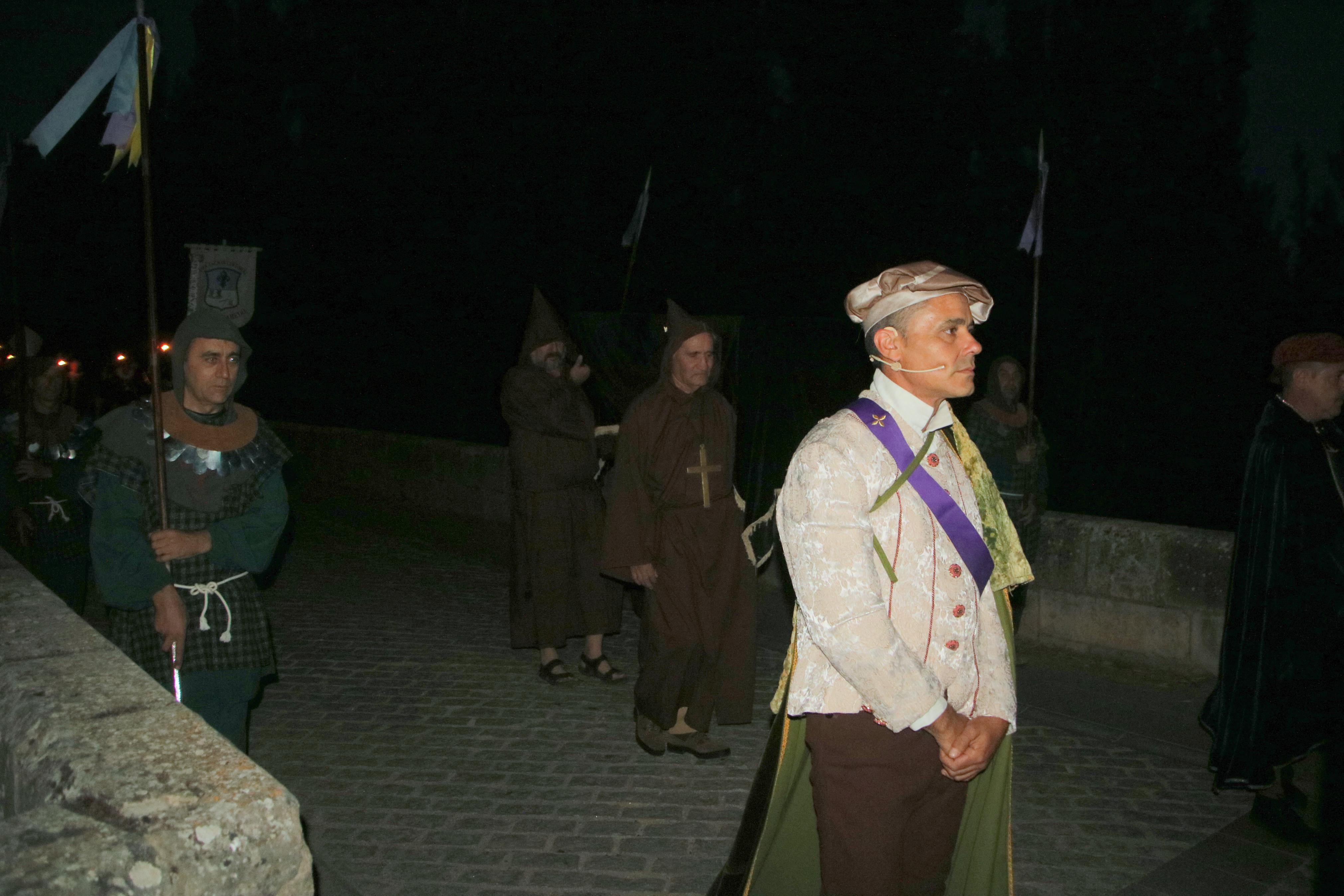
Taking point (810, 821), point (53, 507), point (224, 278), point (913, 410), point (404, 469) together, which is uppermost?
point (224, 278)

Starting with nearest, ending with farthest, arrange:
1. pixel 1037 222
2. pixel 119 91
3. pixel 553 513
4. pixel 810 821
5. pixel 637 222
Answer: pixel 810 821, pixel 119 91, pixel 553 513, pixel 1037 222, pixel 637 222

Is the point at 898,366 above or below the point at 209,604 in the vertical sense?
above

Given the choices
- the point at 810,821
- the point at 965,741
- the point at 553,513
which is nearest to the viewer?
the point at 965,741

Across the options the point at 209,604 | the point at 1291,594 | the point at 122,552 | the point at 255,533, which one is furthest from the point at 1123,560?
the point at 122,552

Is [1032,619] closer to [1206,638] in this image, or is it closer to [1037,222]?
[1206,638]

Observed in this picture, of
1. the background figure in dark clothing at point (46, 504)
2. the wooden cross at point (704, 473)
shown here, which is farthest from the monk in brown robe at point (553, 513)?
the background figure in dark clothing at point (46, 504)

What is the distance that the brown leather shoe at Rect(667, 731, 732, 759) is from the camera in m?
5.35

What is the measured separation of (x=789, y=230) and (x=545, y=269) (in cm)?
531

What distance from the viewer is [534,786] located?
4973 millimetres

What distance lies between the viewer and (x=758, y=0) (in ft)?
71.0

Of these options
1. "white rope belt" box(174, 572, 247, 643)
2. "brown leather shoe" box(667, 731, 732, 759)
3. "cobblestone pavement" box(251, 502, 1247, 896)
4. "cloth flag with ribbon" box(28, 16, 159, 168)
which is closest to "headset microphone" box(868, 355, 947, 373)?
"cobblestone pavement" box(251, 502, 1247, 896)

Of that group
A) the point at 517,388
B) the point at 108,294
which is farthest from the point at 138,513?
the point at 108,294

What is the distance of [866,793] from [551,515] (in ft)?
14.7

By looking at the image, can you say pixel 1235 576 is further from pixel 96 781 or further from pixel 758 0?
pixel 758 0
